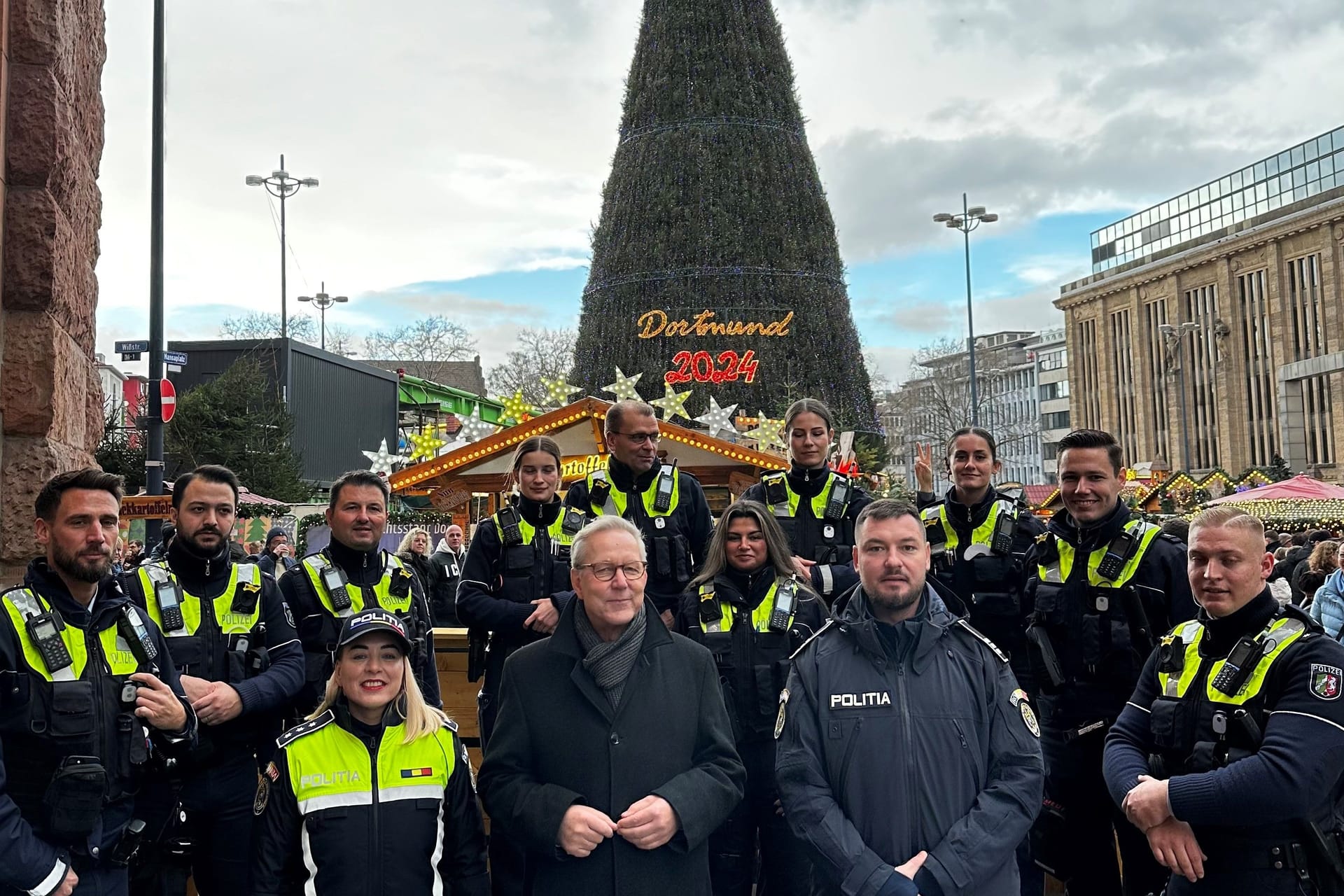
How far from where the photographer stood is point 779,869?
4.58 metres

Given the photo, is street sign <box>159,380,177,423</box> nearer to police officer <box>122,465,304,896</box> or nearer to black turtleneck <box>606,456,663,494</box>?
black turtleneck <box>606,456,663,494</box>

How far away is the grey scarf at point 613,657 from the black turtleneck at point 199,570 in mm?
1769

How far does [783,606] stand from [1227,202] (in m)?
82.1

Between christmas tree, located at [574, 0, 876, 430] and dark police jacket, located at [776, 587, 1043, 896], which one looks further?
christmas tree, located at [574, 0, 876, 430]

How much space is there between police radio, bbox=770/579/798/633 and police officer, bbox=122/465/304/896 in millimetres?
1996

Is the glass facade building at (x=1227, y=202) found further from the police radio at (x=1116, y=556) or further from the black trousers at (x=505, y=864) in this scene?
the black trousers at (x=505, y=864)

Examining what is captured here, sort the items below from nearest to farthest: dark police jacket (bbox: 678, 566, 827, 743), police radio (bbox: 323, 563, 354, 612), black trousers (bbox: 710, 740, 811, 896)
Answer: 1. black trousers (bbox: 710, 740, 811, 896)
2. dark police jacket (bbox: 678, 566, 827, 743)
3. police radio (bbox: 323, 563, 354, 612)

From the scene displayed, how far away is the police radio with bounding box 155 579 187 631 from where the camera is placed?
169 inches

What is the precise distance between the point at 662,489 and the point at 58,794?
10.2 feet

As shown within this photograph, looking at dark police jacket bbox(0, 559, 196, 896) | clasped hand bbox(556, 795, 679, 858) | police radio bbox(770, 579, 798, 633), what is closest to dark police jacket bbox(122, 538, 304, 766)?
dark police jacket bbox(0, 559, 196, 896)

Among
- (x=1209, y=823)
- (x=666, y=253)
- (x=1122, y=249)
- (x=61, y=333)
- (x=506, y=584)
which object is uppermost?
(x=1122, y=249)

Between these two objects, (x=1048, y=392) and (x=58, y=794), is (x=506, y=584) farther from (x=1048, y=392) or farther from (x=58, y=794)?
(x=1048, y=392)

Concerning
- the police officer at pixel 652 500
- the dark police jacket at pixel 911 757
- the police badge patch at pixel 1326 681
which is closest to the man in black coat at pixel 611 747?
the dark police jacket at pixel 911 757

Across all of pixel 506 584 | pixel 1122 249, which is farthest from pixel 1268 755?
pixel 1122 249
